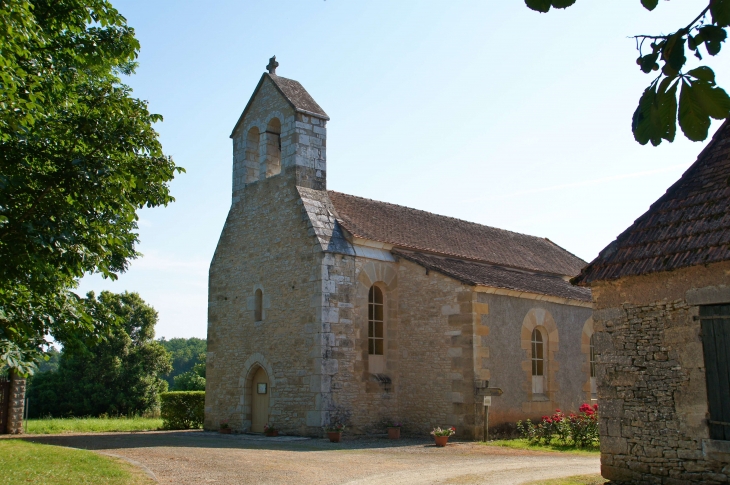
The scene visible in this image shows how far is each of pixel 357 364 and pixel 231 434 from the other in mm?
4515

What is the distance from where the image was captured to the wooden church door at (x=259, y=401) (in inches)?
749

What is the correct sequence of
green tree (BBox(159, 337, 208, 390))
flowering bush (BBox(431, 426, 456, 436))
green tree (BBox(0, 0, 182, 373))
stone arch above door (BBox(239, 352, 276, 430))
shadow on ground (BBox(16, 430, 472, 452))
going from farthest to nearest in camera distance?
green tree (BBox(159, 337, 208, 390)), stone arch above door (BBox(239, 352, 276, 430)), flowering bush (BBox(431, 426, 456, 436)), shadow on ground (BBox(16, 430, 472, 452)), green tree (BBox(0, 0, 182, 373))

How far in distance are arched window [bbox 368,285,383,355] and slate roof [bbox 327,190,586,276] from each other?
1.58m


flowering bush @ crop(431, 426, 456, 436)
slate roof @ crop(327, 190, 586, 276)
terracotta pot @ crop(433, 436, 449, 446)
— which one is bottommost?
terracotta pot @ crop(433, 436, 449, 446)

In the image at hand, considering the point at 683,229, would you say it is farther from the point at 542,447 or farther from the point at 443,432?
the point at 443,432

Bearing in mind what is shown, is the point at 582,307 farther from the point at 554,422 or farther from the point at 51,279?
the point at 51,279

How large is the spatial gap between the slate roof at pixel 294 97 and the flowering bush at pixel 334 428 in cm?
898

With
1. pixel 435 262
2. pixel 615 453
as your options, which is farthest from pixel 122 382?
pixel 615 453

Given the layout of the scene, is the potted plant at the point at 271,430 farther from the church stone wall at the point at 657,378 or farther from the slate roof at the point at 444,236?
the church stone wall at the point at 657,378

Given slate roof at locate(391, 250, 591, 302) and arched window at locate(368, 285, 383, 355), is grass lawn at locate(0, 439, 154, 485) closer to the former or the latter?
arched window at locate(368, 285, 383, 355)

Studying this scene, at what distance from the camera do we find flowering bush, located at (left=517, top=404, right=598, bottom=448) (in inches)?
608

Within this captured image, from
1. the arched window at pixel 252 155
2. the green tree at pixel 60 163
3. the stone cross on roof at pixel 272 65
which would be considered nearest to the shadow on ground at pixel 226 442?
the green tree at pixel 60 163

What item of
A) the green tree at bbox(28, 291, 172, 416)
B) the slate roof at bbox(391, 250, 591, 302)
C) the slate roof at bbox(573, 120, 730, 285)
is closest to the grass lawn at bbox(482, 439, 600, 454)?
the slate roof at bbox(391, 250, 591, 302)

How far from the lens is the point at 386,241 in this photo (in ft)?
62.8
